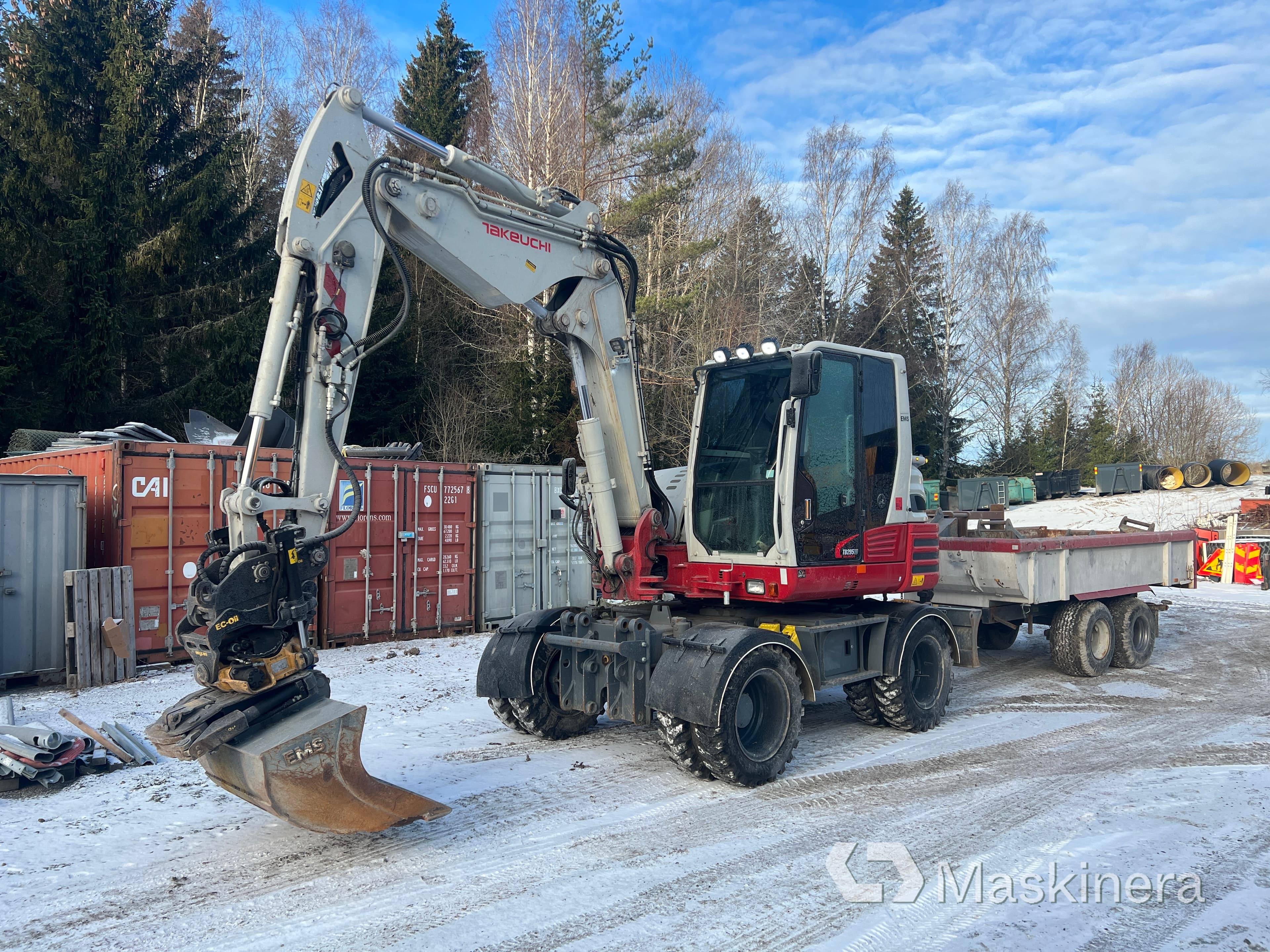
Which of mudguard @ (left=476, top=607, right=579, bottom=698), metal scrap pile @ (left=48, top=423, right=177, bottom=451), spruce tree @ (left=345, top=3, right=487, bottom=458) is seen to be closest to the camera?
mudguard @ (left=476, top=607, right=579, bottom=698)

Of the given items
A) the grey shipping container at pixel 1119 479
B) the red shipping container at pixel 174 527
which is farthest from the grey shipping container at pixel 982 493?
the red shipping container at pixel 174 527

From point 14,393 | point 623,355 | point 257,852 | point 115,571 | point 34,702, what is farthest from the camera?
point 14,393

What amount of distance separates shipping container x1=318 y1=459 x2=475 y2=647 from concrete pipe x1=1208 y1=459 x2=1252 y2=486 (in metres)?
31.4

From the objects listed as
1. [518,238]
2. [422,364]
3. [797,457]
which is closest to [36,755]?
[518,238]

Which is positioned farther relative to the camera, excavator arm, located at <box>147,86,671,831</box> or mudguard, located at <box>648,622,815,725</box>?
mudguard, located at <box>648,622,815,725</box>

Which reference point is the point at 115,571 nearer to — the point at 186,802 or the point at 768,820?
the point at 186,802

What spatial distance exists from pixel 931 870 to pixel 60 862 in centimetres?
455

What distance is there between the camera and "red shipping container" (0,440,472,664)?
9.41 meters

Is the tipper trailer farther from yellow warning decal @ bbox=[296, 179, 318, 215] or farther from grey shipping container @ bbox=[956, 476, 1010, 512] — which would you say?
grey shipping container @ bbox=[956, 476, 1010, 512]

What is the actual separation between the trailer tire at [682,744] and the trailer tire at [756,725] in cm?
5

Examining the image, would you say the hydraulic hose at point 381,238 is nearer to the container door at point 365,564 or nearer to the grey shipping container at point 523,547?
the container door at point 365,564

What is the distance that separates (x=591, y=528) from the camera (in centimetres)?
664

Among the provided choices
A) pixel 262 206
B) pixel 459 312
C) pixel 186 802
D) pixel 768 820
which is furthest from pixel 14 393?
pixel 768 820

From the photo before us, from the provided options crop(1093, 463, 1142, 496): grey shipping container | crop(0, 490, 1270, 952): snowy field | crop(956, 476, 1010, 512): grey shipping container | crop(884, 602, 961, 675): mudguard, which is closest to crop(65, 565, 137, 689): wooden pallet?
crop(0, 490, 1270, 952): snowy field
